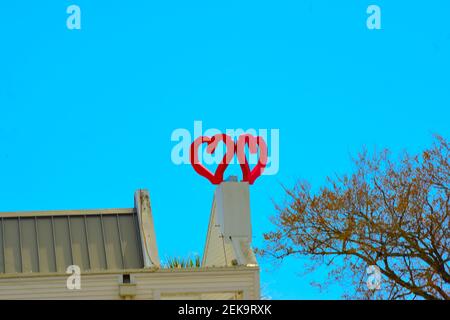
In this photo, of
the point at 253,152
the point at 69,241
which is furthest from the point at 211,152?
the point at 69,241

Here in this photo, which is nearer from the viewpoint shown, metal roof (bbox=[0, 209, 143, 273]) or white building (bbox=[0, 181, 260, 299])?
white building (bbox=[0, 181, 260, 299])

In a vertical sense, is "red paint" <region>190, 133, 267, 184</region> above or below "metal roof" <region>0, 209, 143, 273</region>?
above

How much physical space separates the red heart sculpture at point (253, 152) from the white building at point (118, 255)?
54 cm

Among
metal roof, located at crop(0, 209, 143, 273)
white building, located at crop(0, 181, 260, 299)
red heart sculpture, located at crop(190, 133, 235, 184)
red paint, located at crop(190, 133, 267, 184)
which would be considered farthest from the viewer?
metal roof, located at crop(0, 209, 143, 273)

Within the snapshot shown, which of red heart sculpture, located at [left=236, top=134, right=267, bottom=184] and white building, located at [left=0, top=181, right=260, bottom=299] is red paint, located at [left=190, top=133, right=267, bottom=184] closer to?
red heart sculpture, located at [left=236, top=134, right=267, bottom=184]

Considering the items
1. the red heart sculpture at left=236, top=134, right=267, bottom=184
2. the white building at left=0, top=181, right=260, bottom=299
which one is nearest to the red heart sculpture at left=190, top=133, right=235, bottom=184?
the red heart sculpture at left=236, top=134, right=267, bottom=184

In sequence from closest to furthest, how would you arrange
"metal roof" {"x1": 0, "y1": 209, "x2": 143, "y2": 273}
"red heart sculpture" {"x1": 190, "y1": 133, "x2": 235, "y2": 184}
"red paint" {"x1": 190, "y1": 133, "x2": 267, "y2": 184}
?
"red paint" {"x1": 190, "y1": 133, "x2": 267, "y2": 184} → "red heart sculpture" {"x1": 190, "y1": 133, "x2": 235, "y2": 184} → "metal roof" {"x1": 0, "y1": 209, "x2": 143, "y2": 273}

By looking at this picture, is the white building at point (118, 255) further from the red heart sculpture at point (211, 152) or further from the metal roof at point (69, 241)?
the red heart sculpture at point (211, 152)

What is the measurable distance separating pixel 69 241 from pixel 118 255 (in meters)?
1.49

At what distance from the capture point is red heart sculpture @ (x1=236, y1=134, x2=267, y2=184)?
25.4m

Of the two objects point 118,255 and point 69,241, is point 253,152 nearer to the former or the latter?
point 118,255

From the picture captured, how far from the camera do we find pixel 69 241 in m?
27.0

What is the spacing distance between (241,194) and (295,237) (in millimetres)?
8465
